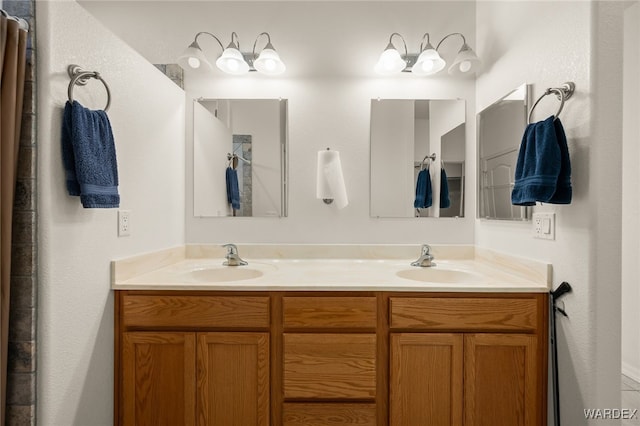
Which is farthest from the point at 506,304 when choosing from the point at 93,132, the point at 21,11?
the point at 21,11

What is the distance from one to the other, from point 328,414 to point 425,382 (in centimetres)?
43

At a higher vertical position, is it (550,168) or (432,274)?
(550,168)

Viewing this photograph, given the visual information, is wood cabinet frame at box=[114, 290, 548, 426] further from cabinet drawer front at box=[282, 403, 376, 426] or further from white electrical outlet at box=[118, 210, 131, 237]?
white electrical outlet at box=[118, 210, 131, 237]

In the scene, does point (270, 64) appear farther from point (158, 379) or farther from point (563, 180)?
point (158, 379)

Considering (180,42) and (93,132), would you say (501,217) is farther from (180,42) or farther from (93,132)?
(180,42)

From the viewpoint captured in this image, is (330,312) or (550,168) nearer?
(550,168)

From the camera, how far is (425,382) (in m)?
1.32

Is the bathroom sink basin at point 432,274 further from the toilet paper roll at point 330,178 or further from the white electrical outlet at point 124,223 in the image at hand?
the white electrical outlet at point 124,223

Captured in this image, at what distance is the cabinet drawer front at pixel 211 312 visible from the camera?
4.40ft

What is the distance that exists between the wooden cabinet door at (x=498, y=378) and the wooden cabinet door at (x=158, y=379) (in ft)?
3.82

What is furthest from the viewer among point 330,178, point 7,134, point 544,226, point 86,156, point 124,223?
point 330,178

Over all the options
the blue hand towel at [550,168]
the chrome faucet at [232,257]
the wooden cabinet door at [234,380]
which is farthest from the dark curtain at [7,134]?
the blue hand towel at [550,168]

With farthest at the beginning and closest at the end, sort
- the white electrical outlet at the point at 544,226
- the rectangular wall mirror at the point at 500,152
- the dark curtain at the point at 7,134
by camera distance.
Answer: the rectangular wall mirror at the point at 500,152 → the white electrical outlet at the point at 544,226 → the dark curtain at the point at 7,134

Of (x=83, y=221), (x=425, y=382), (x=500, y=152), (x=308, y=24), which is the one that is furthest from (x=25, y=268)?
(x=500, y=152)
